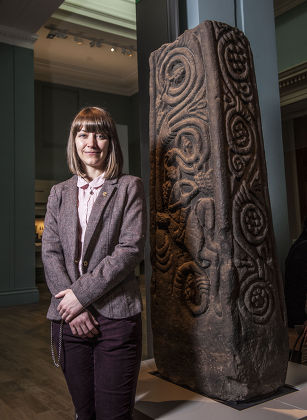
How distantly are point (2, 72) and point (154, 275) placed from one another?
539 centimetres

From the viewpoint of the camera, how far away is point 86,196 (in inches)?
71.7

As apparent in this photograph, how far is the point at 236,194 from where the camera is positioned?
215 cm

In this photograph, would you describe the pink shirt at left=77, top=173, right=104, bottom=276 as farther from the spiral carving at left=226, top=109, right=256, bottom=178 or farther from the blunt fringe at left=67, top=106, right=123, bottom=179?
the spiral carving at left=226, top=109, right=256, bottom=178

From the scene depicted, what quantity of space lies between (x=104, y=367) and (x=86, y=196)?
69 cm

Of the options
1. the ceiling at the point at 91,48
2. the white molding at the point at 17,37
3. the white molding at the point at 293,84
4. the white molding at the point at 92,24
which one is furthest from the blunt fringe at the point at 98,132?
the white molding at the point at 17,37

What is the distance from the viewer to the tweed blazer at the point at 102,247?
1.65m

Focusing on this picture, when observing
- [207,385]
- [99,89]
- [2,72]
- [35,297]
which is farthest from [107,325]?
[99,89]

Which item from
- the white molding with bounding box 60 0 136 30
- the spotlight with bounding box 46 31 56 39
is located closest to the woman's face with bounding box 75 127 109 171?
the white molding with bounding box 60 0 136 30

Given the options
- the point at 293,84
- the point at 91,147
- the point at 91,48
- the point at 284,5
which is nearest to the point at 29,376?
the point at 91,147

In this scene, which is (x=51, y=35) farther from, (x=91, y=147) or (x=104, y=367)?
(x=104, y=367)

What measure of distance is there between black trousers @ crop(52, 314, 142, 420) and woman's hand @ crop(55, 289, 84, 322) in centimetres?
9

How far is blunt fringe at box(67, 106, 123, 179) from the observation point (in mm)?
1762

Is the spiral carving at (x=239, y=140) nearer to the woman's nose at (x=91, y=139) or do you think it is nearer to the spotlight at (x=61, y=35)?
the woman's nose at (x=91, y=139)

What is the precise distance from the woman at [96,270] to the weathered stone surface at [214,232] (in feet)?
1.65
